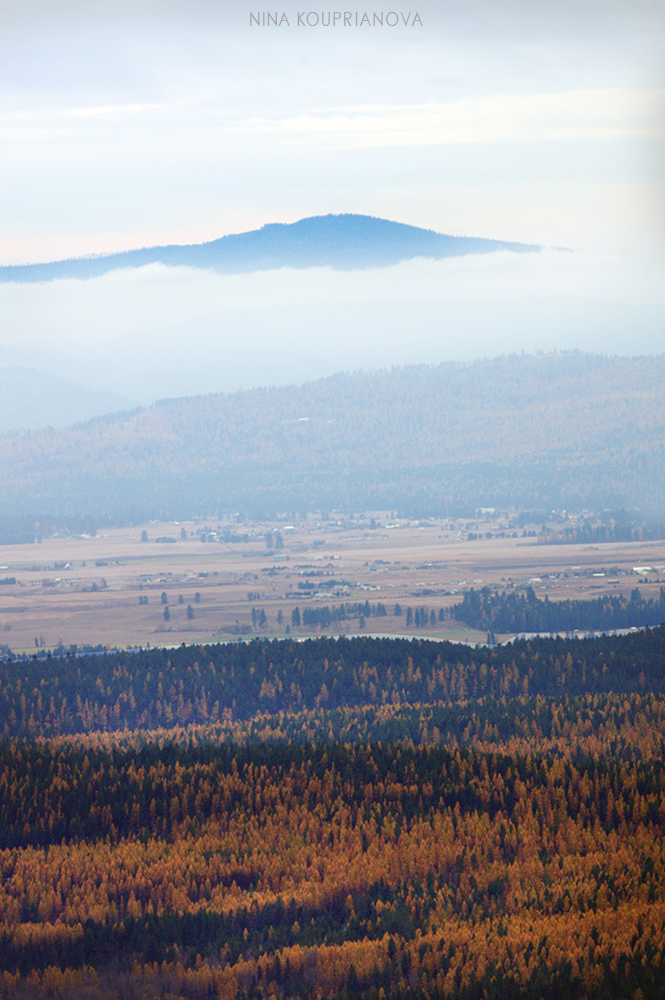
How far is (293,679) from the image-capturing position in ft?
247

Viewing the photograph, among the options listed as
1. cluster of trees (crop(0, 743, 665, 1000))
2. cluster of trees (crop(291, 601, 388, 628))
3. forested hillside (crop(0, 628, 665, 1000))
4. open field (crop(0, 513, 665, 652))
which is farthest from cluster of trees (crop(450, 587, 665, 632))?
cluster of trees (crop(0, 743, 665, 1000))

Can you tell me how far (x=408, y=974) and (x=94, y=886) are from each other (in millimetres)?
10141

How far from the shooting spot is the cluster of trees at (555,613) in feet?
378

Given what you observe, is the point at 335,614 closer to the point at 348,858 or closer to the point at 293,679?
the point at 293,679

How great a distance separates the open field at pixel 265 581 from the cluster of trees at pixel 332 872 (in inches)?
2692

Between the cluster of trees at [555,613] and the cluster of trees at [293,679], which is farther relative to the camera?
the cluster of trees at [555,613]

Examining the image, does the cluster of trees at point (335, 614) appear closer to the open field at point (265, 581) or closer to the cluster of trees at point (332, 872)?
the open field at point (265, 581)

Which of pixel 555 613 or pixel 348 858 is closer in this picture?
pixel 348 858

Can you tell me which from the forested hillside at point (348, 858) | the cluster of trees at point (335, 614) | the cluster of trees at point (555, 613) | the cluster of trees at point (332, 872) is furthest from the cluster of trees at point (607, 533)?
the cluster of trees at point (332, 872)

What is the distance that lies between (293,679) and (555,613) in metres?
50.2

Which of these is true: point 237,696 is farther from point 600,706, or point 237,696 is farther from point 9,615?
point 9,615

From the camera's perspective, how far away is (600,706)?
2178 inches

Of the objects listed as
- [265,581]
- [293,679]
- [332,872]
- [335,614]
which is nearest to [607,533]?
[265,581]

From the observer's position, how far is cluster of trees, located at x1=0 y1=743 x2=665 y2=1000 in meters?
19.8
